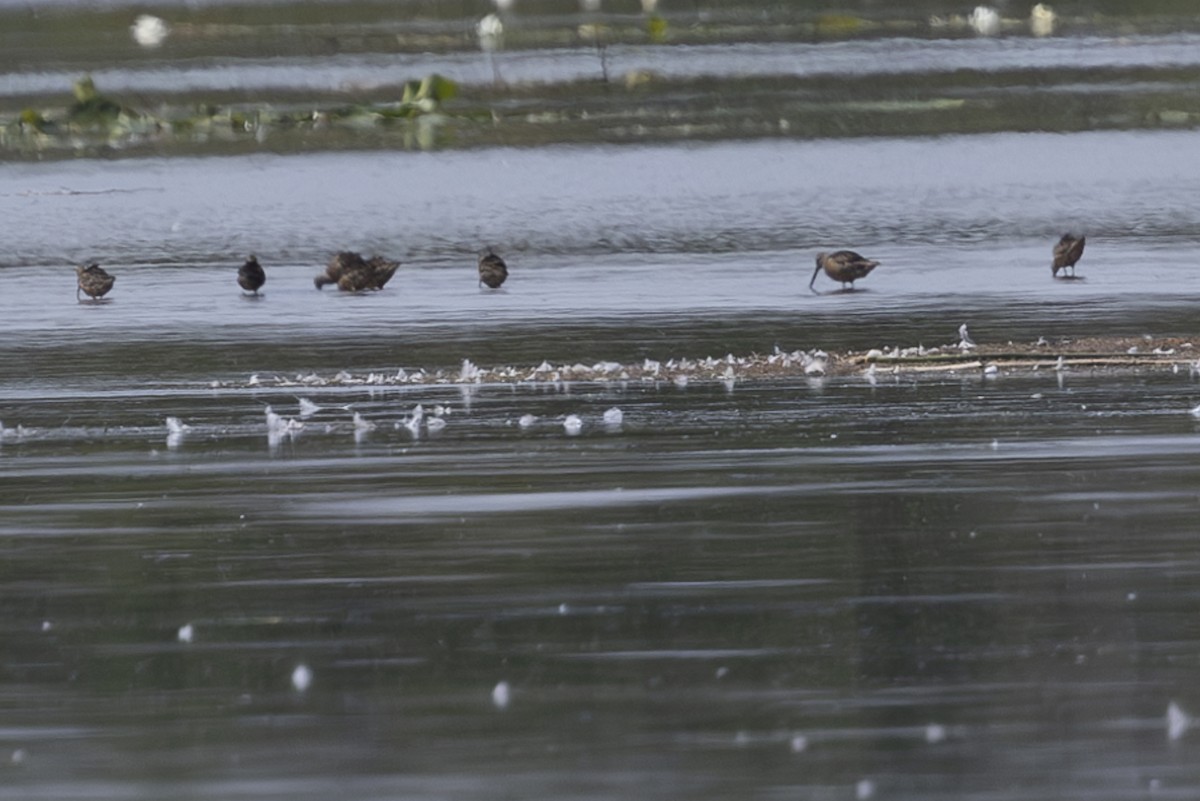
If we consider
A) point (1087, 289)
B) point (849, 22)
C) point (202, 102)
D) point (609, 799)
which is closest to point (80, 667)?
point (609, 799)

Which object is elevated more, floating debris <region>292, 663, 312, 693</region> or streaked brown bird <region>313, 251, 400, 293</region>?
streaked brown bird <region>313, 251, 400, 293</region>

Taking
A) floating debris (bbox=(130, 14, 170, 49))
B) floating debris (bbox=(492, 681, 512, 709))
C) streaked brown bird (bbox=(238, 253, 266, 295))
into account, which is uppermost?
floating debris (bbox=(130, 14, 170, 49))

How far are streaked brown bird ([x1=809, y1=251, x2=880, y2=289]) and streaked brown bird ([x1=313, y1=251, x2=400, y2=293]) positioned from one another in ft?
12.0

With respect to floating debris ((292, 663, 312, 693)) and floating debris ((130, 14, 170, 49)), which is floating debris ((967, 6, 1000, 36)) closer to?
floating debris ((130, 14, 170, 49))

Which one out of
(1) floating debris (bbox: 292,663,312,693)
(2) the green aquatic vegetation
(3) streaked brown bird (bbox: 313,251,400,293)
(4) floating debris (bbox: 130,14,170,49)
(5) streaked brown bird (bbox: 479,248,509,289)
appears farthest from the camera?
(4) floating debris (bbox: 130,14,170,49)

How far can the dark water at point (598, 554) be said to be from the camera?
6.98m

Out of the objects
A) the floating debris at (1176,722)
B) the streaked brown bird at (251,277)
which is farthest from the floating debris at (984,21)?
the floating debris at (1176,722)

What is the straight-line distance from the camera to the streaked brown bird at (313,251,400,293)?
23406mm

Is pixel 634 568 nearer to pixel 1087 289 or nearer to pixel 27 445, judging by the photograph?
pixel 27 445

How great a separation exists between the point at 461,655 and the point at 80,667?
1.10 meters

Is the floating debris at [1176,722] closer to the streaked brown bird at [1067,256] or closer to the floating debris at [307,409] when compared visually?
the floating debris at [307,409]

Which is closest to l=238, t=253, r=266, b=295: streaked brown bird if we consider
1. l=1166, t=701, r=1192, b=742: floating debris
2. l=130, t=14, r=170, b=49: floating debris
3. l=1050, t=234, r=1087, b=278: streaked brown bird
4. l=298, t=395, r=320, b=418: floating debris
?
l=1050, t=234, r=1087, b=278: streaked brown bird

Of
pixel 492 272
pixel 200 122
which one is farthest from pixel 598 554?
pixel 200 122

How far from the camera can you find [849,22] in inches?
3177
